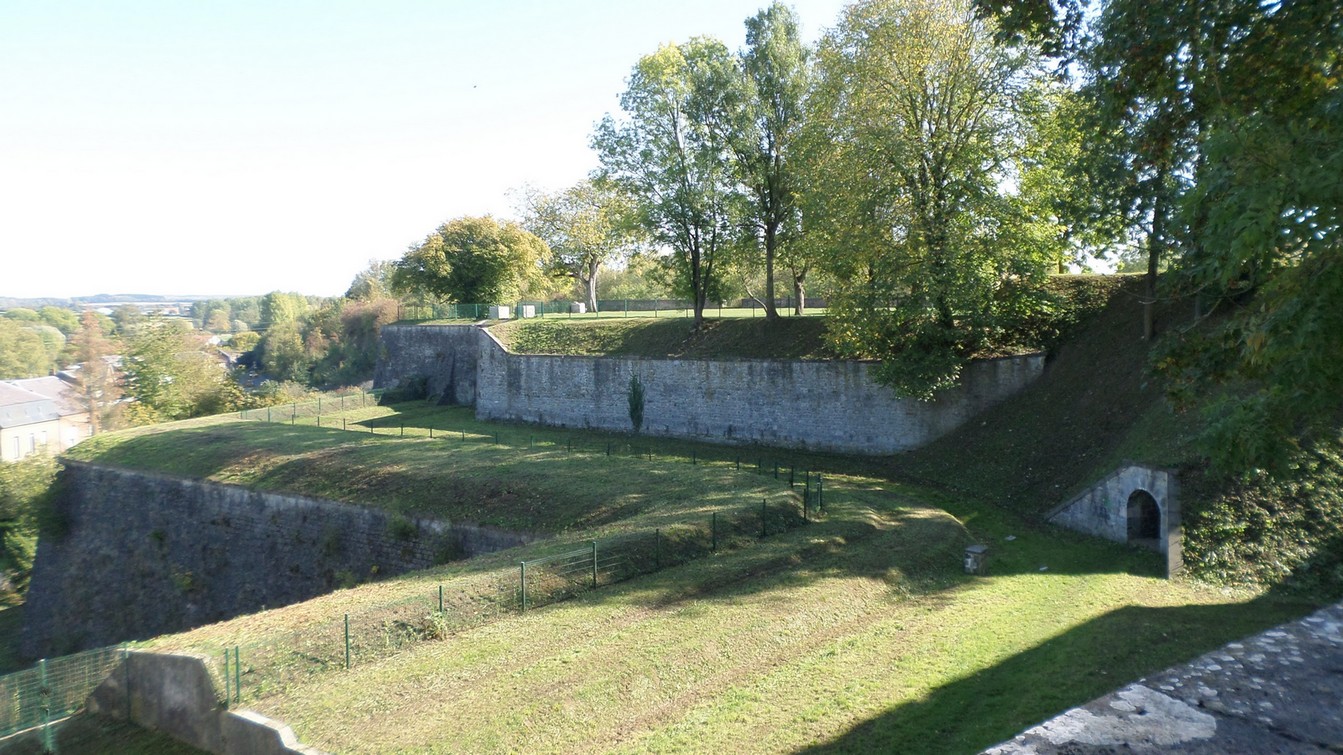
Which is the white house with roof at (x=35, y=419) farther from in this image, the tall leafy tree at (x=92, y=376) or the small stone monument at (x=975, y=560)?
the small stone monument at (x=975, y=560)

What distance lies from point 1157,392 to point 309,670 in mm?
19947

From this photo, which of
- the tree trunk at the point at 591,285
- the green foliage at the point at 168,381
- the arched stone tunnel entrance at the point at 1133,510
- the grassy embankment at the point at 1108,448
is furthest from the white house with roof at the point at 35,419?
the arched stone tunnel entrance at the point at 1133,510

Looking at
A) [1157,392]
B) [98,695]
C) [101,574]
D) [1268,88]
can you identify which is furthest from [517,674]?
[101,574]

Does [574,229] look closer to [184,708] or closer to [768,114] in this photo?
[768,114]

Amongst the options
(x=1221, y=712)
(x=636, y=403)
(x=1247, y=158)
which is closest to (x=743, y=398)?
(x=636, y=403)

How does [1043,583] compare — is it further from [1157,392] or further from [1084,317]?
[1084,317]

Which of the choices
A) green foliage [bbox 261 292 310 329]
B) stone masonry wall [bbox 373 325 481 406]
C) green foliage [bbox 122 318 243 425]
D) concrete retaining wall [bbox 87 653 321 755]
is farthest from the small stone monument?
green foliage [bbox 261 292 310 329]

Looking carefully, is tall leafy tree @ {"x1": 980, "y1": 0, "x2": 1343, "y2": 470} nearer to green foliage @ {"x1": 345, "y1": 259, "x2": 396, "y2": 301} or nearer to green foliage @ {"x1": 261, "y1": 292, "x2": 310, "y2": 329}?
green foliage @ {"x1": 345, "y1": 259, "x2": 396, "y2": 301}

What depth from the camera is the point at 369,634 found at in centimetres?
1170

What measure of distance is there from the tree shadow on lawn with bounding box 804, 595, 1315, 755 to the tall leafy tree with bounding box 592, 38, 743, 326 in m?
22.8

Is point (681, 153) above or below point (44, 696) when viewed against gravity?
above

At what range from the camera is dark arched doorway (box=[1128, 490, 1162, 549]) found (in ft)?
56.6

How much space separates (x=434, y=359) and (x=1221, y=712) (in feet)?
148

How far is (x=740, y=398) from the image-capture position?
1200 inches
